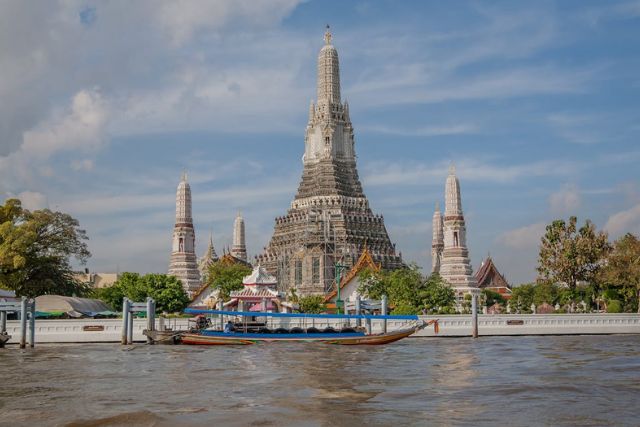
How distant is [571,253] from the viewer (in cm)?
6081

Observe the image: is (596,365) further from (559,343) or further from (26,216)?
(26,216)

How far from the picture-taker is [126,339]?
43.8 meters

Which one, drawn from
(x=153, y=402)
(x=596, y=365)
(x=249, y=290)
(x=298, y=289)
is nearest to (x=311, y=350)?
(x=596, y=365)

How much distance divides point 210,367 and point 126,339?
13.0 m

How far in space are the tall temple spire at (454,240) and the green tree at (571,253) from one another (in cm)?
1874

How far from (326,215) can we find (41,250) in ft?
126

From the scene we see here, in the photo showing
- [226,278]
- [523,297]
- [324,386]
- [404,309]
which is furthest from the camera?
[226,278]

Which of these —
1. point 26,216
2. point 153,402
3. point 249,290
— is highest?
point 26,216

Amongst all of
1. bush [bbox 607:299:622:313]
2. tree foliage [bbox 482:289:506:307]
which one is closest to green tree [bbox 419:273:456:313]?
bush [bbox 607:299:622:313]

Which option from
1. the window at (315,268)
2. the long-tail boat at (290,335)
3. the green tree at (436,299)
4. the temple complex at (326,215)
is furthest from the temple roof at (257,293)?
the window at (315,268)

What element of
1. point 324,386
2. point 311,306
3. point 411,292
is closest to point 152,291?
point 311,306

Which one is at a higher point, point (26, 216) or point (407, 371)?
point (26, 216)

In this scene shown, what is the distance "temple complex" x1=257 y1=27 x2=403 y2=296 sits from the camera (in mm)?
88375

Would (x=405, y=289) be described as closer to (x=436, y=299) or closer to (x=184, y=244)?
(x=436, y=299)
